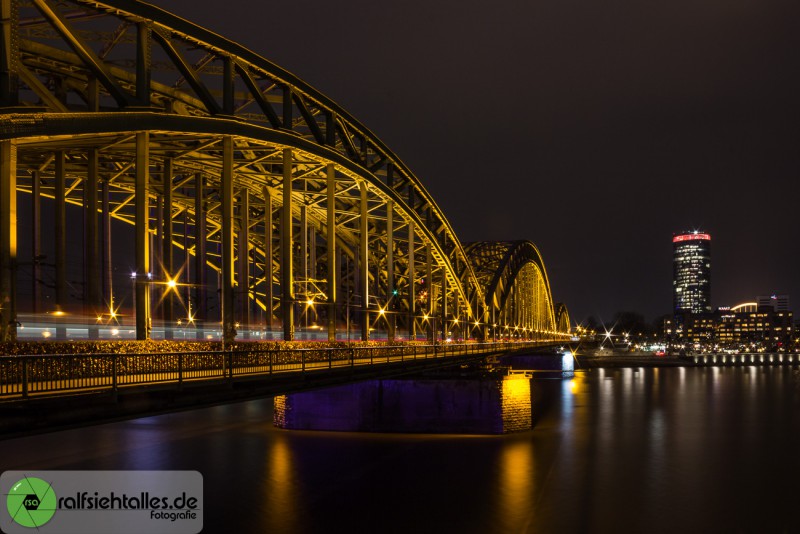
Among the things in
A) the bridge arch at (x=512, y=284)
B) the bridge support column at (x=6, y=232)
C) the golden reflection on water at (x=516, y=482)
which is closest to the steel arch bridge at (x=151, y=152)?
the bridge support column at (x=6, y=232)

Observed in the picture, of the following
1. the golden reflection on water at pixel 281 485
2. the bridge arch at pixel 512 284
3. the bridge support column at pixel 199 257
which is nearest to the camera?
the golden reflection on water at pixel 281 485

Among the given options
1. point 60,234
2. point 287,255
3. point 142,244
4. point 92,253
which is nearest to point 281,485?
point 287,255

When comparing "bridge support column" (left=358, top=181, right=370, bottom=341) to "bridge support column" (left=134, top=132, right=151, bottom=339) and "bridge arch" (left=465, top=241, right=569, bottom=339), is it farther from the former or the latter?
"bridge arch" (left=465, top=241, right=569, bottom=339)

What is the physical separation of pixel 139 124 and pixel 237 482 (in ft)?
50.0

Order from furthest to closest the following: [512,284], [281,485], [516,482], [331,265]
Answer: [512,284] → [331,265] → [516,482] → [281,485]

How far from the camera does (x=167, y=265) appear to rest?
3731 centimetres

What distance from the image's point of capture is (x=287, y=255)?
39969 millimetres

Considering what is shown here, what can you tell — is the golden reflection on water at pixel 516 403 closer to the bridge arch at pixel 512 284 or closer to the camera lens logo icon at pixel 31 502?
the camera lens logo icon at pixel 31 502

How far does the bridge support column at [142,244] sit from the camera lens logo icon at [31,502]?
5594mm

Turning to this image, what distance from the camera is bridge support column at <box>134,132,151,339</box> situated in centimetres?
2847

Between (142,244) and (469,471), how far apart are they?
57.7 feet

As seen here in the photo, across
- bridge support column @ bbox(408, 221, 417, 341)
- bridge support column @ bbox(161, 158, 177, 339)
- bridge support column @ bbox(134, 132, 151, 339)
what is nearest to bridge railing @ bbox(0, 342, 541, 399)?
bridge support column @ bbox(134, 132, 151, 339)

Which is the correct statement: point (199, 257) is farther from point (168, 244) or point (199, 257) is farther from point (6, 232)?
point (6, 232)

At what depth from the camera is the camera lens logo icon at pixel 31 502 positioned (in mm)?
23719
